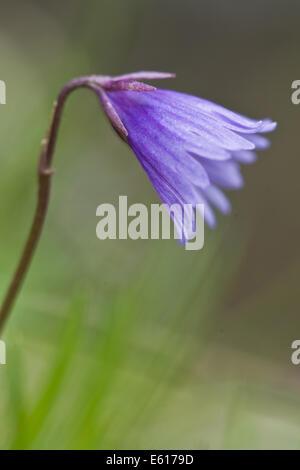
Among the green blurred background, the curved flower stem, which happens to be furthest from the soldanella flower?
the green blurred background

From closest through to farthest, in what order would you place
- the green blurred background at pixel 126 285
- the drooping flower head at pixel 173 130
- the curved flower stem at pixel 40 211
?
the drooping flower head at pixel 173 130 < the curved flower stem at pixel 40 211 < the green blurred background at pixel 126 285

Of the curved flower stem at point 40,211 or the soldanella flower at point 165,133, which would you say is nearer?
the soldanella flower at point 165,133

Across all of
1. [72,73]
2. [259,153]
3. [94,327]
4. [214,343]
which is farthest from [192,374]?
[259,153]

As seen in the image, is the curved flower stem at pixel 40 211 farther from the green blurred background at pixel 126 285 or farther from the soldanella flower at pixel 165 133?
the green blurred background at pixel 126 285

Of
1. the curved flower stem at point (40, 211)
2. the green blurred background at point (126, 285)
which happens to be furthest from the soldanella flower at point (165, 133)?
the green blurred background at point (126, 285)

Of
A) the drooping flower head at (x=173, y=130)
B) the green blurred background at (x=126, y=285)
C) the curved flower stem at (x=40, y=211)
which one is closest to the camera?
the drooping flower head at (x=173, y=130)

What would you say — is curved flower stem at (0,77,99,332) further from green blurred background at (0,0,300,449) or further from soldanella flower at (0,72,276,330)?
green blurred background at (0,0,300,449)

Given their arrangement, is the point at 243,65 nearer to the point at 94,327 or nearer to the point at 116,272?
the point at 116,272

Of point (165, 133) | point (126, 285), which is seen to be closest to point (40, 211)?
point (165, 133)
